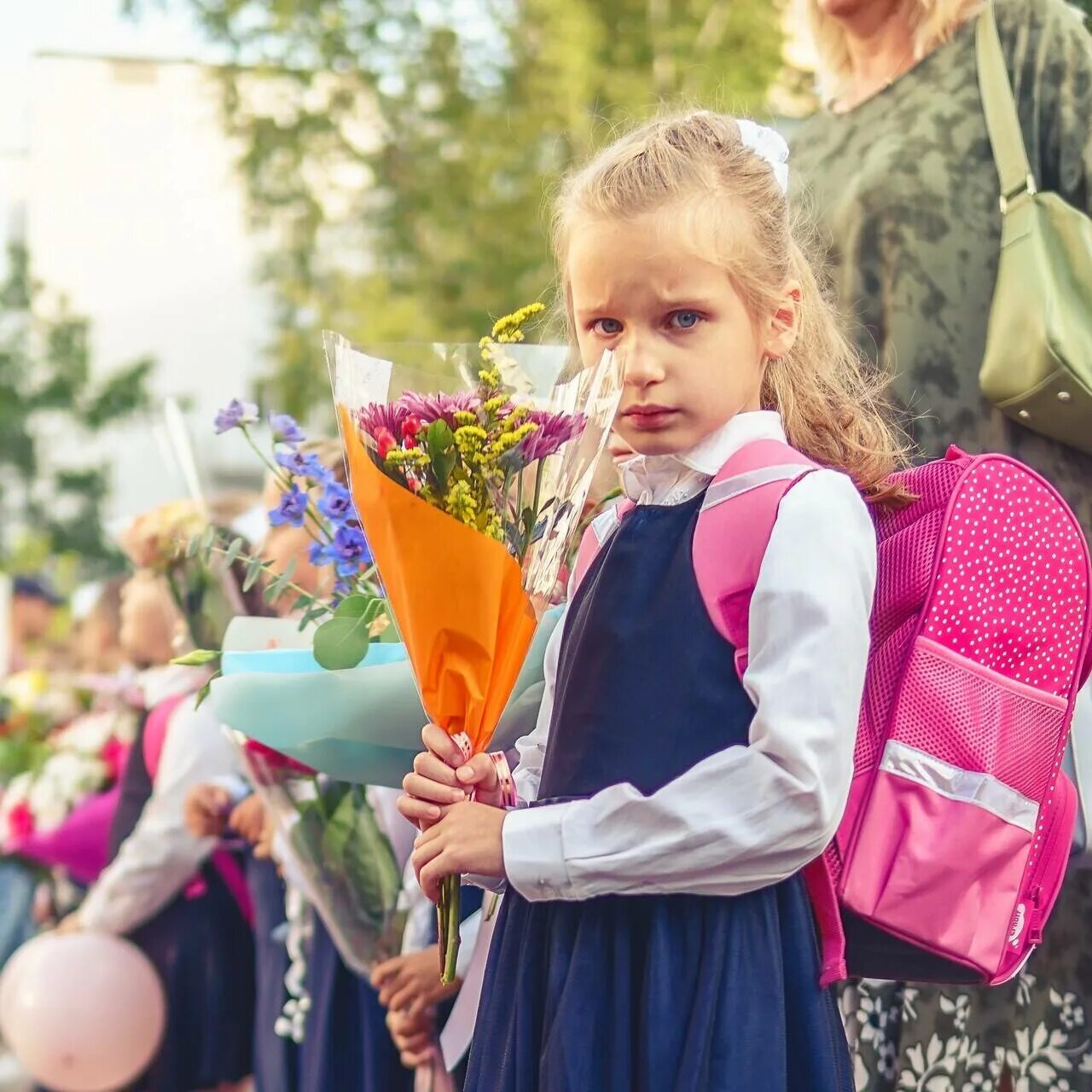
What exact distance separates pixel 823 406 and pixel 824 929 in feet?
2.34

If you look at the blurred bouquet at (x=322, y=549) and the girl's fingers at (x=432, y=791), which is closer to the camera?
the girl's fingers at (x=432, y=791)

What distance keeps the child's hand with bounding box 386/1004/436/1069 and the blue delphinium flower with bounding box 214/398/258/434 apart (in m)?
0.99

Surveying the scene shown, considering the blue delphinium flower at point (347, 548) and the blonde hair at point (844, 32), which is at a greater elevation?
the blonde hair at point (844, 32)

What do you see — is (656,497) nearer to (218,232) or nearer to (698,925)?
(698,925)

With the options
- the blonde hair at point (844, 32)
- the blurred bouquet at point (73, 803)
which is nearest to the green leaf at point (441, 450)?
the blonde hair at point (844, 32)

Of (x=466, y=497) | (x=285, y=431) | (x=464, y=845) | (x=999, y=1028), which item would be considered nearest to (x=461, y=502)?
(x=466, y=497)

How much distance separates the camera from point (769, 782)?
1.83m

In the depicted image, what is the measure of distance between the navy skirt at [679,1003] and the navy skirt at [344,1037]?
138 centimetres

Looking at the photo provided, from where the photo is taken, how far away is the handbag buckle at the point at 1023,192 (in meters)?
2.76

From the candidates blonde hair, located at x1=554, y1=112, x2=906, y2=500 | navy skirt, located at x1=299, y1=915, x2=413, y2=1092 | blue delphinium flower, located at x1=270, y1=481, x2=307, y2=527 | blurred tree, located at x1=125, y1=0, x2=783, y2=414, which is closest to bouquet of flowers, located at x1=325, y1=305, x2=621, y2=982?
blonde hair, located at x1=554, y1=112, x2=906, y2=500

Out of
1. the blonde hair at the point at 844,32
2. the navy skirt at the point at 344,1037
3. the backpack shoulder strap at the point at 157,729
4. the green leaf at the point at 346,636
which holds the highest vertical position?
the blonde hair at the point at 844,32

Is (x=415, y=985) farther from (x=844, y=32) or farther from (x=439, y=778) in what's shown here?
(x=844, y=32)

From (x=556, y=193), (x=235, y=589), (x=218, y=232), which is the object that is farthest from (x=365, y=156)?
(x=218, y=232)

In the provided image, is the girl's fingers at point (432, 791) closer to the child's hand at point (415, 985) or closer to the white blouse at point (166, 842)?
the child's hand at point (415, 985)
